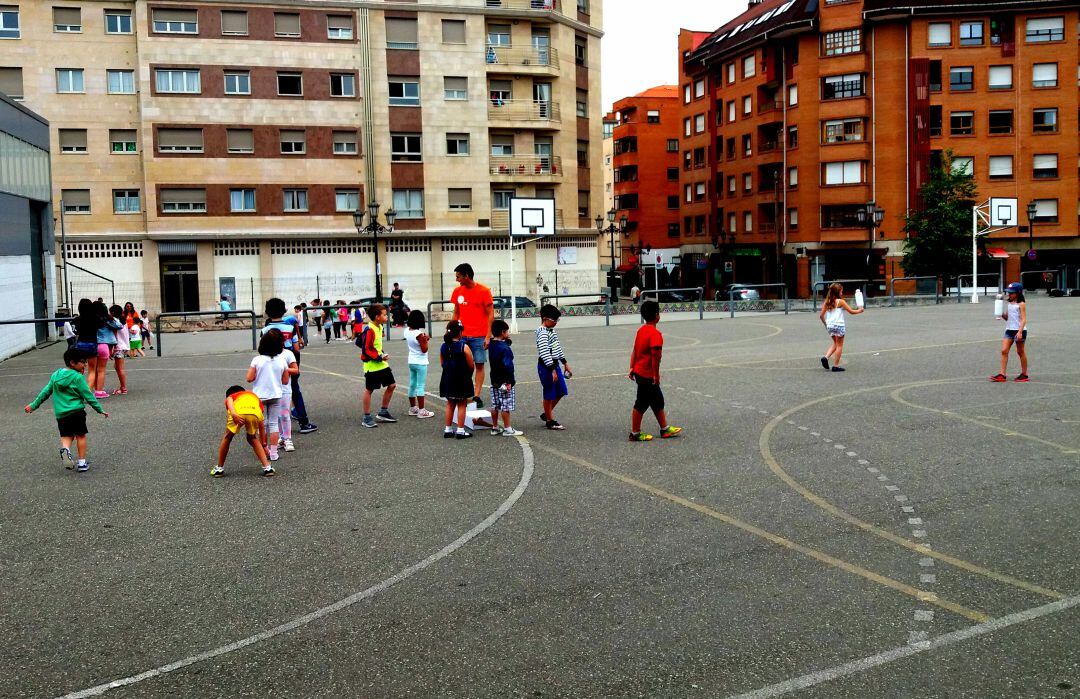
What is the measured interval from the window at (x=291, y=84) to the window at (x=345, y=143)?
2644 millimetres

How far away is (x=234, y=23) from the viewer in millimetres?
49844

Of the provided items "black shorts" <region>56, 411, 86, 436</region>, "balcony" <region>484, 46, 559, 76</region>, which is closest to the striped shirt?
A: "black shorts" <region>56, 411, 86, 436</region>

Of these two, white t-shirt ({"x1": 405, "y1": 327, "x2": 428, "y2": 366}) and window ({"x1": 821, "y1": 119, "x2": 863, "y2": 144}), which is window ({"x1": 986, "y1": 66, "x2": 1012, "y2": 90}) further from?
white t-shirt ({"x1": 405, "y1": 327, "x2": 428, "y2": 366})

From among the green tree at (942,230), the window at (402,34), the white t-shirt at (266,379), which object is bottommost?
the white t-shirt at (266,379)

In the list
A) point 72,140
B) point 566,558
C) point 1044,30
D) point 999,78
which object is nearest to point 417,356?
point 566,558

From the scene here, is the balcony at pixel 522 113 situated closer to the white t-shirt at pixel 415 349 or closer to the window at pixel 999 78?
the window at pixel 999 78

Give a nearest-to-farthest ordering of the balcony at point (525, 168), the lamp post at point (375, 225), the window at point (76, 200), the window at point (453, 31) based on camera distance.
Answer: the lamp post at point (375, 225), the window at point (76, 200), the window at point (453, 31), the balcony at point (525, 168)

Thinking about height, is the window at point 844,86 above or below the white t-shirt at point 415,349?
above

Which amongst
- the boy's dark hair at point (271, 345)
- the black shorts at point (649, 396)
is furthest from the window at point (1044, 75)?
the boy's dark hair at point (271, 345)

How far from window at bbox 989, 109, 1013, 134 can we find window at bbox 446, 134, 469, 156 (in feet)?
105

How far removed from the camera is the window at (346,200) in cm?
5209

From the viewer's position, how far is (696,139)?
78.9m

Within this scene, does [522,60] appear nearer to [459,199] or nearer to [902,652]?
[459,199]

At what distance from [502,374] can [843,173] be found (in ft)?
183
